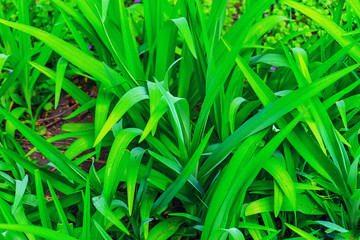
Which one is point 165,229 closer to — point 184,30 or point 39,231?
point 39,231

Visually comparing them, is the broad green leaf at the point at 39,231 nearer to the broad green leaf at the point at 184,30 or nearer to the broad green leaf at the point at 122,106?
the broad green leaf at the point at 122,106

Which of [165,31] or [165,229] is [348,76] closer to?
[165,31]

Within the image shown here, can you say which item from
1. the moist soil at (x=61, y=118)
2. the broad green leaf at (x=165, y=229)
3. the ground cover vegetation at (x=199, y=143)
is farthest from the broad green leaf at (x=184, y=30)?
the moist soil at (x=61, y=118)

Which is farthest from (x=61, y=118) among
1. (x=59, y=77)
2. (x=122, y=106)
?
(x=122, y=106)

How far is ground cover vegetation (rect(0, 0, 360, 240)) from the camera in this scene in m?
1.28

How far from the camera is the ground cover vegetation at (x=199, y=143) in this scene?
Result: 1284 millimetres

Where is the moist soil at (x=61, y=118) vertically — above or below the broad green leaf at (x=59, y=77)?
below

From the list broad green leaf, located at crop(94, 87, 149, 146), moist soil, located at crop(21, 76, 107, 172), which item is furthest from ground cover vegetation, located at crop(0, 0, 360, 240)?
moist soil, located at crop(21, 76, 107, 172)

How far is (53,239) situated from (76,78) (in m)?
1.35

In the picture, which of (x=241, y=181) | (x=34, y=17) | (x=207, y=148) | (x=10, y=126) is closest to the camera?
(x=241, y=181)

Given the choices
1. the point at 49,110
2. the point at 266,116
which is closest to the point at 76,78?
the point at 49,110

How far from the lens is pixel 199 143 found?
4.92 feet

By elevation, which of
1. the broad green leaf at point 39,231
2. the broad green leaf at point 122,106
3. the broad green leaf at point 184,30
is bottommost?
the broad green leaf at point 39,231

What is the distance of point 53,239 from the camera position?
3.64 ft
